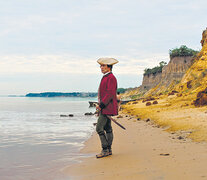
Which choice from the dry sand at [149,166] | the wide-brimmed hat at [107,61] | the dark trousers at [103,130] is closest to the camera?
the dry sand at [149,166]

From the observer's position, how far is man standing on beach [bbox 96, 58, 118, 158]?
5965 millimetres

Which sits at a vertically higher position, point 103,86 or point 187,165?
point 103,86

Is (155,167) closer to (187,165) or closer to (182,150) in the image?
(187,165)

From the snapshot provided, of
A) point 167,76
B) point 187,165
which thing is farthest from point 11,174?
point 167,76

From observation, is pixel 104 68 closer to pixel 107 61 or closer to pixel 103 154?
pixel 107 61

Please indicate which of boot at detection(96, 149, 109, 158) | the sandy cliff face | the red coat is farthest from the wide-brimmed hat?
the sandy cliff face

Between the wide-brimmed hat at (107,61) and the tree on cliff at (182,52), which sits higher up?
the tree on cliff at (182,52)

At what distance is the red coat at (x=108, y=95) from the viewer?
595 cm

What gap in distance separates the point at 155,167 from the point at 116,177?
0.85m

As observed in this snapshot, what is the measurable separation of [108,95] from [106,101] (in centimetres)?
15

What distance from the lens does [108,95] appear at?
595 centimetres

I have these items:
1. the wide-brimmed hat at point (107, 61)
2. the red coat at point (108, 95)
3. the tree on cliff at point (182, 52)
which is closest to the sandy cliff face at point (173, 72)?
the tree on cliff at point (182, 52)

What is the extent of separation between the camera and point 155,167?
15.2 feet

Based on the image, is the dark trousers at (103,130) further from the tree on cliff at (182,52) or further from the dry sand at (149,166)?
the tree on cliff at (182,52)
